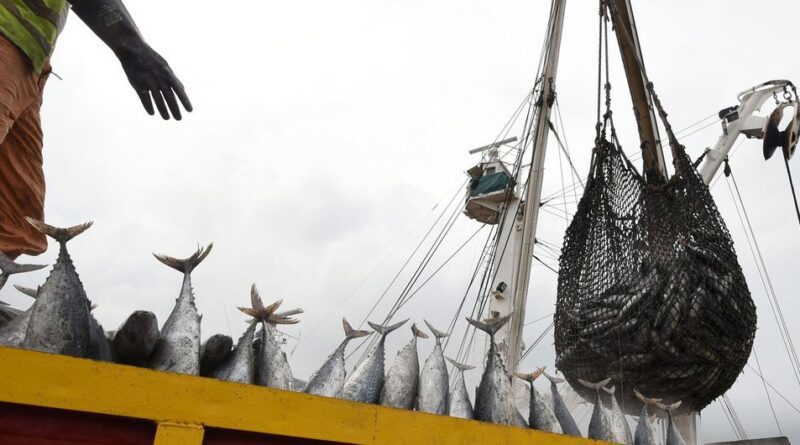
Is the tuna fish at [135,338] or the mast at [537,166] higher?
the mast at [537,166]

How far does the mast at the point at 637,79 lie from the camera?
18.5 feet

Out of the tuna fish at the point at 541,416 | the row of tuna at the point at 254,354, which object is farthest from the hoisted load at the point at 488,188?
the tuna fish at the point at 541,416

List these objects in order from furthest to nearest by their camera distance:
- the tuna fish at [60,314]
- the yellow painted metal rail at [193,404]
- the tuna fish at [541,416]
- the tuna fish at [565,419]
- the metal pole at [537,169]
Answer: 1. the metal pole at [537,169]
2. the tuna fish at [565,419]
3. the tuna fish at [541,416]
4. the tuna fish at [60,314]
5. the yellow painted metal rail at [193,404]

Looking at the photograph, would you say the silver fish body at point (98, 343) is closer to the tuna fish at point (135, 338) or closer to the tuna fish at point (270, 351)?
the tuna fish at point (135, 338)

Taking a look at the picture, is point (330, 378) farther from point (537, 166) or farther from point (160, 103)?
point (537, 166)

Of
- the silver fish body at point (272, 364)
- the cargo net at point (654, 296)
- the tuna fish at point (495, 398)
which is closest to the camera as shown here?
the silver fish body at point (272, 364)

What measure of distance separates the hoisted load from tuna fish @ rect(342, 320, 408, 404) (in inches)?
374

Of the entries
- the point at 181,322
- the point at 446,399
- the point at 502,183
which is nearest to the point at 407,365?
the point at 446,399

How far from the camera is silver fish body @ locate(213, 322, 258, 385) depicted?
2.08 metres

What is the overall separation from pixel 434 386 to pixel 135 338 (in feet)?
4.91

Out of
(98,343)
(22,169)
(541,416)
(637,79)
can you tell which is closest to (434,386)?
(541,416)

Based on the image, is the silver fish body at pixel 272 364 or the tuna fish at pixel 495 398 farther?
the tuna fish at pixel 495 398

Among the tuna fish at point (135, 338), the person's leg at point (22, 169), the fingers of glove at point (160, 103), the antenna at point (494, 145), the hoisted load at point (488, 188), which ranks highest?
the antenna at point (494, 145)

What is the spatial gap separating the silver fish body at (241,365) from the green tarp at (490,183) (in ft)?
Answer: 34.5
